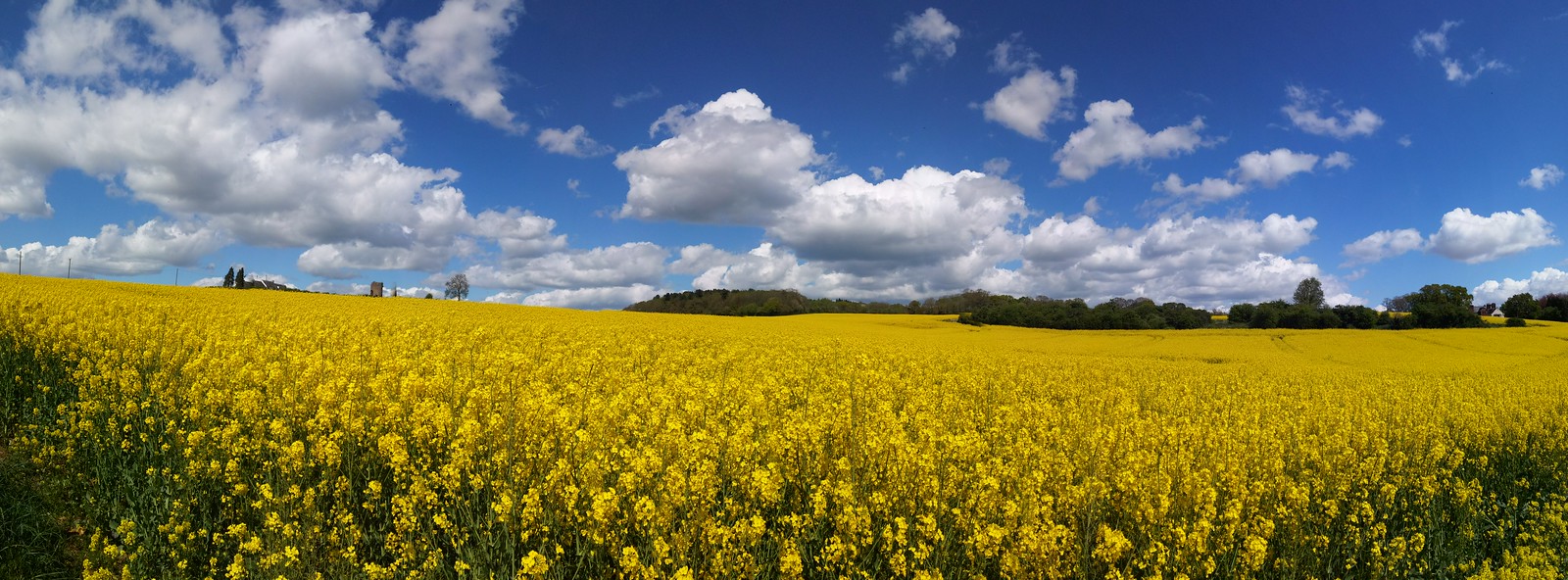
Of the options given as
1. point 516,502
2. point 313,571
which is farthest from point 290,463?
point 516,502

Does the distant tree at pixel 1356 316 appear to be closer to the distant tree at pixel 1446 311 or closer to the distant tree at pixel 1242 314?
the distant tree at pixel 1446 311

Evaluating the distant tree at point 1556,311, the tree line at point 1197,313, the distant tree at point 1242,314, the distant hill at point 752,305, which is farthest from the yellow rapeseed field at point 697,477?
the distant tree at point 1556,311

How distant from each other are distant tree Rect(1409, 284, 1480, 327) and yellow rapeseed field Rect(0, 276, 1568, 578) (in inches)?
1598

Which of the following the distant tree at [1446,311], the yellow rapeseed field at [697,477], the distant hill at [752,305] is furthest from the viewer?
the distant hill at [752,305]

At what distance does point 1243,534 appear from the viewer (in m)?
5.11

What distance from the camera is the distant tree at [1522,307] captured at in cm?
5216

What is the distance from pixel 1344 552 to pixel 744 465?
4898 mm

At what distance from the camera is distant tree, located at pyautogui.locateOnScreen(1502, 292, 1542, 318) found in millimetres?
52156

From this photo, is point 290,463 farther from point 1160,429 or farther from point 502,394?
point 1160,429

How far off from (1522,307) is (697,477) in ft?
243

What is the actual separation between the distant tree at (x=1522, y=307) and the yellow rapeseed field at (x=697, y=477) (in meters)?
60.0

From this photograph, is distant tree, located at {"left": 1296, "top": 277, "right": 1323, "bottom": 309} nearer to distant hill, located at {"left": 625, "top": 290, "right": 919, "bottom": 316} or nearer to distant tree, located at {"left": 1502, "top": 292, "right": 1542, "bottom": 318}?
distant tree, located at {"left": 1502, "top": 292, "right": 1542, "bottom": 318}

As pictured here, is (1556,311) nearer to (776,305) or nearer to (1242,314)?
(1242,314)

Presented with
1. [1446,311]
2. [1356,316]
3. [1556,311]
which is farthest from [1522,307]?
[1356,316]
